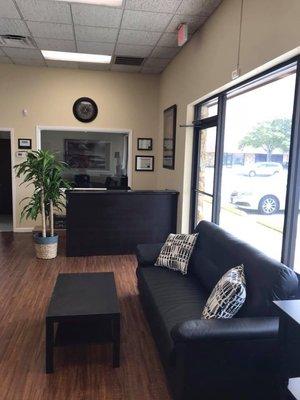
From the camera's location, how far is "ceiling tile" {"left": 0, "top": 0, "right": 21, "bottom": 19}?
11.5ft

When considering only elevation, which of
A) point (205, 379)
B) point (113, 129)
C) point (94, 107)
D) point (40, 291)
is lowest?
point (40, 291)

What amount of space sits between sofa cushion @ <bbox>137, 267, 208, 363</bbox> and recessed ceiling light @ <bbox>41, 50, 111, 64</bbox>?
376cm

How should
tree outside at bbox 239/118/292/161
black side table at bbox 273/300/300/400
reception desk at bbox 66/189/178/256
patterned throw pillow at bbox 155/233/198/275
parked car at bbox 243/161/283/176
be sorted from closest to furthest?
black side table at bbox 273/300/300/400
tree outside at bbox 239/118/292/161
parked car at bbox 243/161/283/176
patterned throw pillow at bbox 155/233/198/275
reception desk at bbox 66/189/178/256

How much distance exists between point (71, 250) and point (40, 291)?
4.07 ft

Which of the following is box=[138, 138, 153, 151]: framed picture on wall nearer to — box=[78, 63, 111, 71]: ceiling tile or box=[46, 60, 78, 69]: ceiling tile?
box=[78, 63, 111, 71]: ceiling tile

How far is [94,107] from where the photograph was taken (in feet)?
20.2

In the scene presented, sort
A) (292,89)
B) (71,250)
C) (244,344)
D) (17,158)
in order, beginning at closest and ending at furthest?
(244,344)
(292,89)
(71,250)
(17,158)

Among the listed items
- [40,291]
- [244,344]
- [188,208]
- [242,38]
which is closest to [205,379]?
[244,344]

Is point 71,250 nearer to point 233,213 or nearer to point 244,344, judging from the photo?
point 233,213

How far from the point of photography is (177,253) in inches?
124

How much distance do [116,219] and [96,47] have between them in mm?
2555

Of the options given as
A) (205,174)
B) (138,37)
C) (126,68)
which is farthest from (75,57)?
(205,174)

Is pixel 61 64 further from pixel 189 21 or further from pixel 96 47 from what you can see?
pixel 189 21

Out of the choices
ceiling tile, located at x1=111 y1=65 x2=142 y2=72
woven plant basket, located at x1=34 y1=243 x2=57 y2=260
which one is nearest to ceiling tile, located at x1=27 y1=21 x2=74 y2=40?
ceiling tile, located at x1=111 y1=65 x2=142 y2=72
